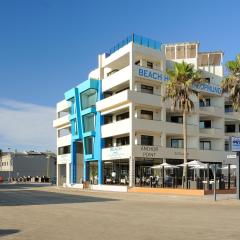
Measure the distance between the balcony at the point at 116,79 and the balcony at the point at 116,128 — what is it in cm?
477

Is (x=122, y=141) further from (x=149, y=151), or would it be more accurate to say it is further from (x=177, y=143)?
(x=177, y=143)

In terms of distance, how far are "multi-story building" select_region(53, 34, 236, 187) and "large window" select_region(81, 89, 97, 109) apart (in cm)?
14

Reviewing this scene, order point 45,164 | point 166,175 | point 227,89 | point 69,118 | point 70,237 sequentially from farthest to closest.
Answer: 1. point 45,164
2. point 69,118
3. point 166,175
4. point 227,89
5. point 70,237

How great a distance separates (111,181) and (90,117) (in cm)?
992

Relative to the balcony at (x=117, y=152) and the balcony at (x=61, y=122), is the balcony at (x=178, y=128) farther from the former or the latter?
the balcony at (x=61, y=122)

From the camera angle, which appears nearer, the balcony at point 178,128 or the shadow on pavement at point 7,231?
the shadow on pavement at point 7,231

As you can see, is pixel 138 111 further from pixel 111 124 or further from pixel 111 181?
pixel 111 181

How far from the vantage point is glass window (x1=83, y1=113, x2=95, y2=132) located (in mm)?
67250

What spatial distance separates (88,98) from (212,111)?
17.0 m

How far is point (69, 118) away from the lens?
250 feet

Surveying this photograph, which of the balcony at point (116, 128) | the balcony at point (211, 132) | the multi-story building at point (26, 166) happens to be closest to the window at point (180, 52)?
the balcony at point (211, 132)

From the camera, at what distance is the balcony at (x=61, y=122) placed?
7962cm

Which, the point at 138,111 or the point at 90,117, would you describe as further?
the point at 90,117

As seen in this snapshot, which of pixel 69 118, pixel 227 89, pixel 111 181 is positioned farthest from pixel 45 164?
pixel 227 89
